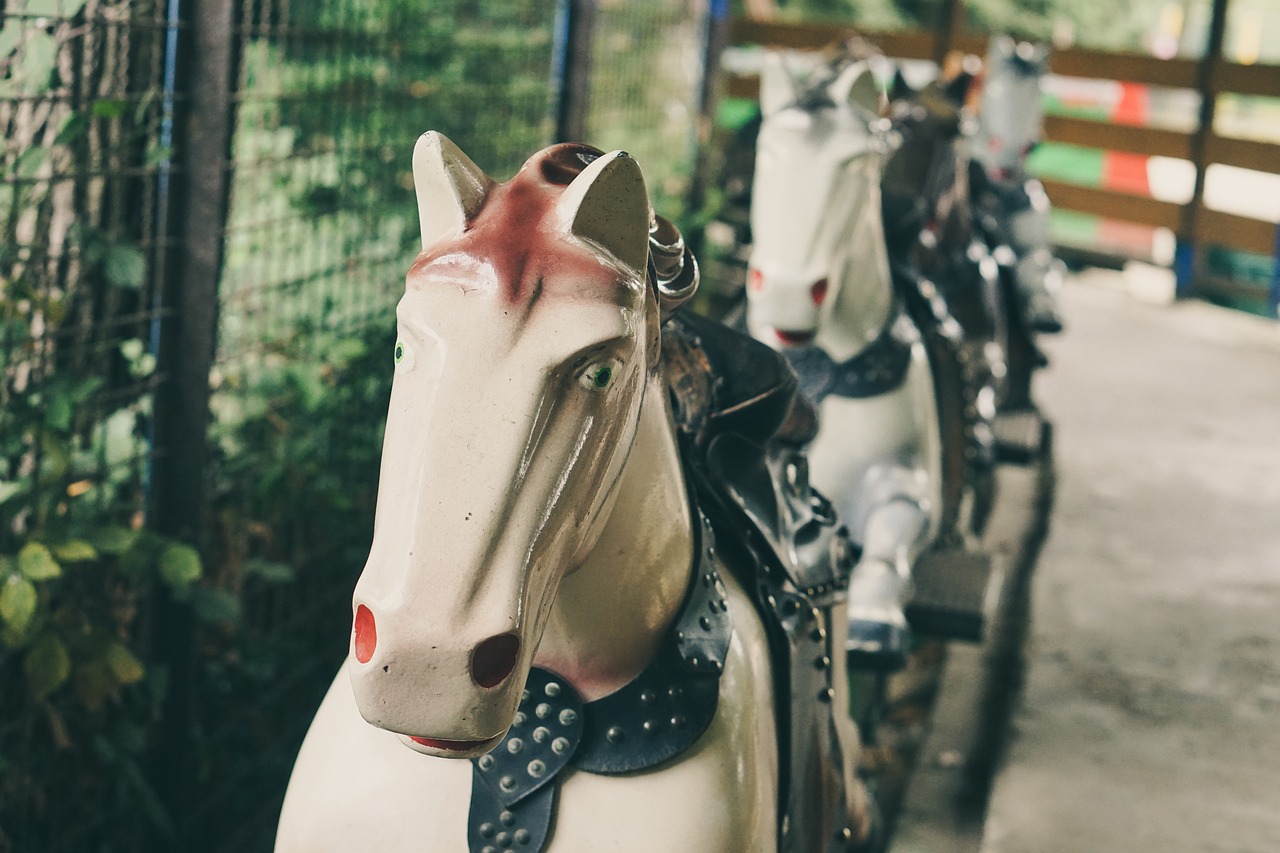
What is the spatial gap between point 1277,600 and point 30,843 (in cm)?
381

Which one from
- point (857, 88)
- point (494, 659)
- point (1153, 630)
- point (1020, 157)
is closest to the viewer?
point (494, 659)

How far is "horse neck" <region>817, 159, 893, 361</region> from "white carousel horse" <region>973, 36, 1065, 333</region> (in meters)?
2.67

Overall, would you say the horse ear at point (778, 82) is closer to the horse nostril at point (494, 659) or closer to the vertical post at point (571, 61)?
the vertical post at point (571, 61)

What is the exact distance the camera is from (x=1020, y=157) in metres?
5.43

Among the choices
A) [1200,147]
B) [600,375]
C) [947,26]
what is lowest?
[600,375]

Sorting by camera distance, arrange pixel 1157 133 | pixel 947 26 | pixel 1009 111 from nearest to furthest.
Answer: pixel 1009 111 < pixel 1157 133 < pixel 947 26

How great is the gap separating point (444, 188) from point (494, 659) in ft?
1.32

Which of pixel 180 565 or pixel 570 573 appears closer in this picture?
pixel 570 573

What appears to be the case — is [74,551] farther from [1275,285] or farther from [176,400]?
[1275,285]


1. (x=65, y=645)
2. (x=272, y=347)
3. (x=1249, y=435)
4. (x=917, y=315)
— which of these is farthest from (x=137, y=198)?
(x=1249, y=435)

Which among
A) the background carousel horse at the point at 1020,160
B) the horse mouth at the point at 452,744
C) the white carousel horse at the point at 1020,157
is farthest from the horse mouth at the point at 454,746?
the white carousel horse at the point at 1020,157

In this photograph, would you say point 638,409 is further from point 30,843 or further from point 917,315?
point 917,315

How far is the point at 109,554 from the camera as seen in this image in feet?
7.72

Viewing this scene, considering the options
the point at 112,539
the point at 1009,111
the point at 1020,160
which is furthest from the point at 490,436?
the point at 1020,160
